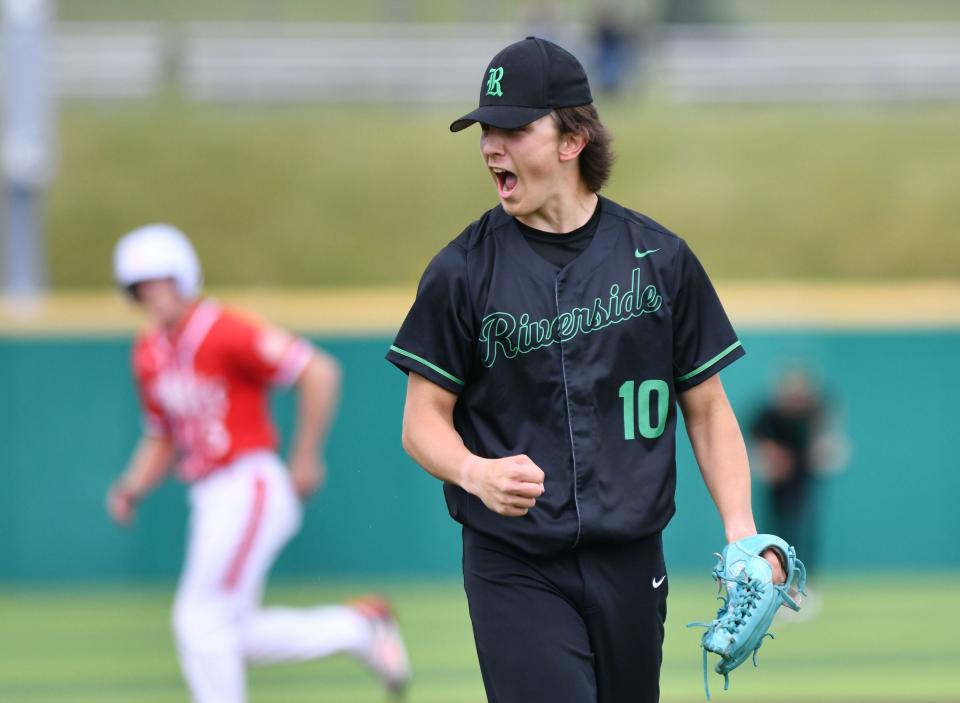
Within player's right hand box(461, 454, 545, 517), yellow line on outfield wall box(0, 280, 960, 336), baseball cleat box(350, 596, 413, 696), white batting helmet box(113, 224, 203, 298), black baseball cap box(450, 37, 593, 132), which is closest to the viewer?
player's right hand box(461, 454, 545, 517)

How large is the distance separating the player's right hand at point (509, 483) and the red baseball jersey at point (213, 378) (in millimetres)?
3493

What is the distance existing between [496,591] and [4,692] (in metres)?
5.35

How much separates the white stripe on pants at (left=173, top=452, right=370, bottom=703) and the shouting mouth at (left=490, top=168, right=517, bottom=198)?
10.8ft

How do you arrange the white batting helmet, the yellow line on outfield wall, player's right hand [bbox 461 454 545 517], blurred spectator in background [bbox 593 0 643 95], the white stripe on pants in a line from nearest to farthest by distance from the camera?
player's right hand [bbox 461 454 545 517]
the white stripe on pants
the white batting helmet
the yellow line on outfield wall
blurred spectator in background [bbox 593 0 643 95]

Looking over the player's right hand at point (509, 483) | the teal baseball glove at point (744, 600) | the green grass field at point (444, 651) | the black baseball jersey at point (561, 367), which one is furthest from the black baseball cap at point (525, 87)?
the green grass field at point (444, 651)

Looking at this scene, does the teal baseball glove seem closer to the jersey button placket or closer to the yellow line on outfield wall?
the jersey button placket

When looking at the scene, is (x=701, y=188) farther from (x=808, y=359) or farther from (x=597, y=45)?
(x=808, y=359)

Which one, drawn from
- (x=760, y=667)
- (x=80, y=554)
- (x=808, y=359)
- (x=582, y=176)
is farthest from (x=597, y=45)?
(x=582, y=176)

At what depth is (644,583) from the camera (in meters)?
4.26

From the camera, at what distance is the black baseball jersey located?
13.5 ft

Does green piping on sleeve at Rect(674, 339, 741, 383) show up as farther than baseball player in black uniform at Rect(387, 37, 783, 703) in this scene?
Yes

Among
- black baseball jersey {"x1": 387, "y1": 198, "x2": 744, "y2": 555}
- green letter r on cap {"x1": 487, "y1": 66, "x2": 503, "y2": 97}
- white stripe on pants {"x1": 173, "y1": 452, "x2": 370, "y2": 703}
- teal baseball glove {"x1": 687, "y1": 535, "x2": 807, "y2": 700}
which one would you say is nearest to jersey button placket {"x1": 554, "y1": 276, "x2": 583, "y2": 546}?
black baseball jersey {"x1": 387, "y1": 198, "x2": 744, "y2": 555}

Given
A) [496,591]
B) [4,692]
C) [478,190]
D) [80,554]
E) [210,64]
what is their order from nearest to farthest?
[496,591] < [4,692] < [80,554] < [478,190] < [210,64]

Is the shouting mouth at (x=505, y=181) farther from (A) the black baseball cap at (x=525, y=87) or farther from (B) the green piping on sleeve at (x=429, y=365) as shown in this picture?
(B) the green piping on sleeve at (x=429, y=365)
